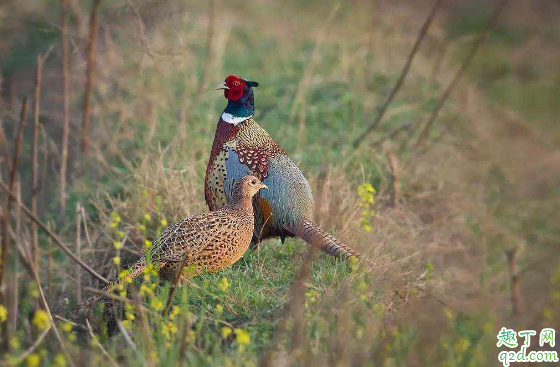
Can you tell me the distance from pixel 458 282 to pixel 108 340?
244 cm

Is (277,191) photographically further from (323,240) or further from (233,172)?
(323,240)

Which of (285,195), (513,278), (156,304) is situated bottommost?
(156,304)

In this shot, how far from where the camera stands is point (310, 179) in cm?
562

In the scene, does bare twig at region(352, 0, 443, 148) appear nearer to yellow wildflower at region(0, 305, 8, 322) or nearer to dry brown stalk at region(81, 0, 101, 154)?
dry brown stalk at region(81, 0, 101, 154)

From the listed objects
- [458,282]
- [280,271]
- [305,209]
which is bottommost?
[458,282]

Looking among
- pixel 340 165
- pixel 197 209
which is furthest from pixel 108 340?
pixel 340 165

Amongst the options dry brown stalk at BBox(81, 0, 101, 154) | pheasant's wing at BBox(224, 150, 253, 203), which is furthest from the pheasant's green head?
dry brown stalk at BBox(81, 0, 101, 154)

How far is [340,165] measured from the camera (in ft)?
20.2

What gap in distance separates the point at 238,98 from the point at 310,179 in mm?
1399

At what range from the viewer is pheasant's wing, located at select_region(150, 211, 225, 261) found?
12.7 feet

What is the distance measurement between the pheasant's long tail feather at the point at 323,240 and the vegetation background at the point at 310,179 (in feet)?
0.26

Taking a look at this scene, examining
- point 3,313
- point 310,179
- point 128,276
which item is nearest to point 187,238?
point 128,276

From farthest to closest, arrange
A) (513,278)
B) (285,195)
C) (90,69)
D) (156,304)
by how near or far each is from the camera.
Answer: (90,69), (285,195), (156,304), (513,278)

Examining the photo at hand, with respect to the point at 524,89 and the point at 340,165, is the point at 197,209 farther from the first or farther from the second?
the point at 524,89
